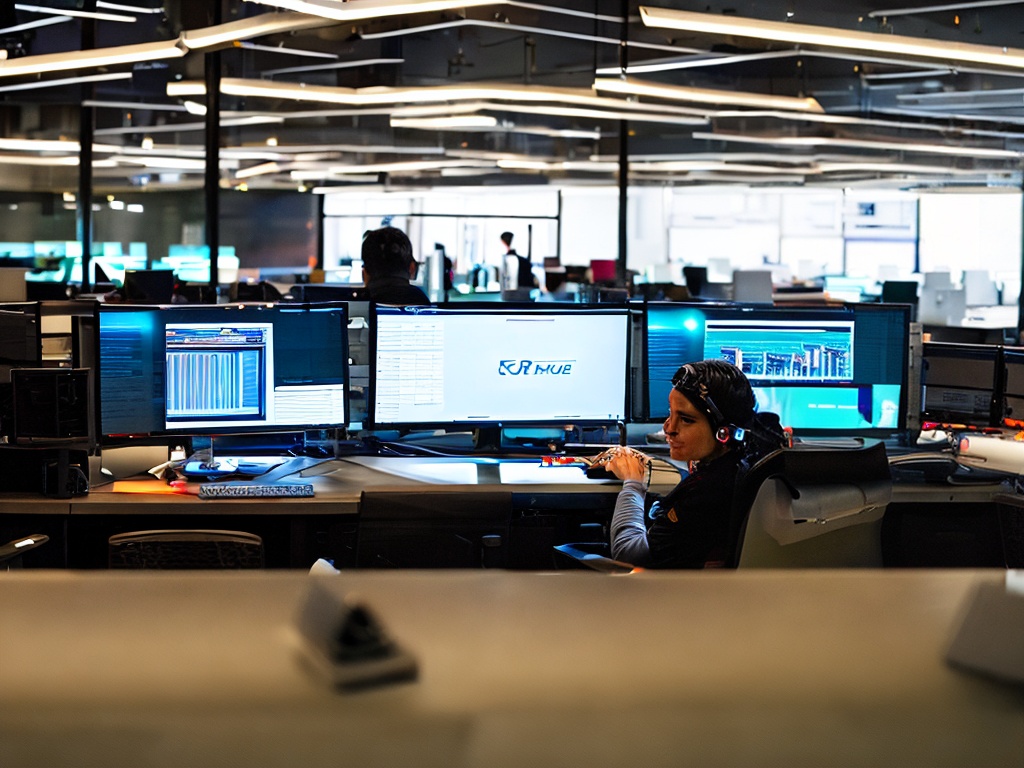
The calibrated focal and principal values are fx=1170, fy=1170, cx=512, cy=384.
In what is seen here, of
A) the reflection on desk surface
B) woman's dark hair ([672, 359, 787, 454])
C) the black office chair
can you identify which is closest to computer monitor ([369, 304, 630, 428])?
the reflection on desk surface

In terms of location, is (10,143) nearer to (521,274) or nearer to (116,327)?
(521,274)

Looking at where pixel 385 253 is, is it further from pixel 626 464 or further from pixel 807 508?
pixel 807 508

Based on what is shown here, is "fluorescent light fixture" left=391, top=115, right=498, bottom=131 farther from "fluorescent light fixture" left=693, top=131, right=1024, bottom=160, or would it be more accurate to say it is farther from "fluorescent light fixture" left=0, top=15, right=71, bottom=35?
"fluorescent light fixture" left=0, top=15, right=71, bottom=35

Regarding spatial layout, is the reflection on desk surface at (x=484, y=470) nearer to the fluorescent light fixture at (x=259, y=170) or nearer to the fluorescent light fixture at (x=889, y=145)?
the fluorescent light fixture at (x=889, y=145)

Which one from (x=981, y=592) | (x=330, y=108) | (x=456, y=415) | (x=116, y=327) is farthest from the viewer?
(x=330, y=108)

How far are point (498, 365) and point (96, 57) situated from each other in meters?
5.20

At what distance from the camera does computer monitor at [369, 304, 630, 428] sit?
12.0ft

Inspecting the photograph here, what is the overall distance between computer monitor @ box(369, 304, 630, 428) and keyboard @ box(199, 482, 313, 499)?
492 mm

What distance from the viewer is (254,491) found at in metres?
3.20

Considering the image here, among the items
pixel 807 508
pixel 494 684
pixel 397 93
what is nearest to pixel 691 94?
pixel 397 93

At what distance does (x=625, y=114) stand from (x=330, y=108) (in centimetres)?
466

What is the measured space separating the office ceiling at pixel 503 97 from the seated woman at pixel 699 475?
376 cm

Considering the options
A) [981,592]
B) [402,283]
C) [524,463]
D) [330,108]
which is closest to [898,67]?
[330,108]

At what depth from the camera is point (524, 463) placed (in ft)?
12.2
